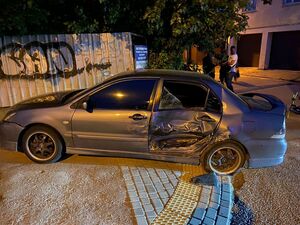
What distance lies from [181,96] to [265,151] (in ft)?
4.65

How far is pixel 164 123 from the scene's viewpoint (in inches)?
147

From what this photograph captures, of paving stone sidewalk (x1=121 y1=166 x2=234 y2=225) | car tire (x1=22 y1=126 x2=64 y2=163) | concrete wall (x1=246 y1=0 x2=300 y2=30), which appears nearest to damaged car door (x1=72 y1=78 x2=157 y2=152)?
car tire (x1=22 y1=126 x2=64 y2=163)

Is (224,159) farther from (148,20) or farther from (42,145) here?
(148,20)

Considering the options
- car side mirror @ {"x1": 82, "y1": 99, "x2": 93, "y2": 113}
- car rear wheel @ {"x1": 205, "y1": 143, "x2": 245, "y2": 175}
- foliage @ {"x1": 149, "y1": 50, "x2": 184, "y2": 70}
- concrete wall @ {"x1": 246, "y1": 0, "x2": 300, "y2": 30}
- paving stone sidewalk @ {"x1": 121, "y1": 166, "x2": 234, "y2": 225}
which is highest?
concrete wall @ {"x1": 246, "y1": 0, "x2": 300, "y2": 30}

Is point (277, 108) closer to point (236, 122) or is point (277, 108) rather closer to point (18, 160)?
point (236, 122)

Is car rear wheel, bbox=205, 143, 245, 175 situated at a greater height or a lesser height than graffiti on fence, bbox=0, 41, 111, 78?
lesser

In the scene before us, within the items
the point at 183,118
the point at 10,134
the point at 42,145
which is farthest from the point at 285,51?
the point at 10,134

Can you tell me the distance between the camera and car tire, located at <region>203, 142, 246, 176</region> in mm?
3791

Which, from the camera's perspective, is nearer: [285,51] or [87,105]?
[87,105]

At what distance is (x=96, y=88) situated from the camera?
3873mm

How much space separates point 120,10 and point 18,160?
4.63 metres

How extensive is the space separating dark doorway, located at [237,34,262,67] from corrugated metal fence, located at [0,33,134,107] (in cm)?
1401

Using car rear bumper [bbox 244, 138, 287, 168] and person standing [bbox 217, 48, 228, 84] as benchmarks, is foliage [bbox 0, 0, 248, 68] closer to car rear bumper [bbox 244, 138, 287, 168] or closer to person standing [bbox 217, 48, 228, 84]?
person standing [bbox 217, 48, 228, 84]

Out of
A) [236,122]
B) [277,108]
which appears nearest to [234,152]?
[236,122]
